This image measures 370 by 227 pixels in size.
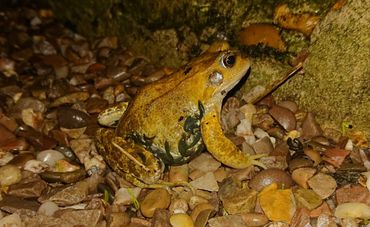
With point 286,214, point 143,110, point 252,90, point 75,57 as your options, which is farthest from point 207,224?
point 75,57

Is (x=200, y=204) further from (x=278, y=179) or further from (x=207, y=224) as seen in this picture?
(x=278, y=179)

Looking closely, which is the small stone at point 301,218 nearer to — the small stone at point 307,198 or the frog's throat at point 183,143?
the small stone at point 307,198

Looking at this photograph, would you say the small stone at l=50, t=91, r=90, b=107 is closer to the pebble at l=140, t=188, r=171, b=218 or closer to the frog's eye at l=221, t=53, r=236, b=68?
the pebble at l=140, t=188, r=171, b=218

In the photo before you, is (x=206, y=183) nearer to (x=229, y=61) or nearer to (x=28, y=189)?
(x=229, y=61)

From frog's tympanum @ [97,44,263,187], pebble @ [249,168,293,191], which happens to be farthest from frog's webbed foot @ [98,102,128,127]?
pebble @ [249,168,293,191]

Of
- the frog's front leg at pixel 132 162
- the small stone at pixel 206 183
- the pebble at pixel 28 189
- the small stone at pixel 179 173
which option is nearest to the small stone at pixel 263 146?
the small stone at pixel 206 183

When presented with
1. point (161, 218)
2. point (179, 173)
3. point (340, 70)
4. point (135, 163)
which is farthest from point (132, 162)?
point (340, 70)
